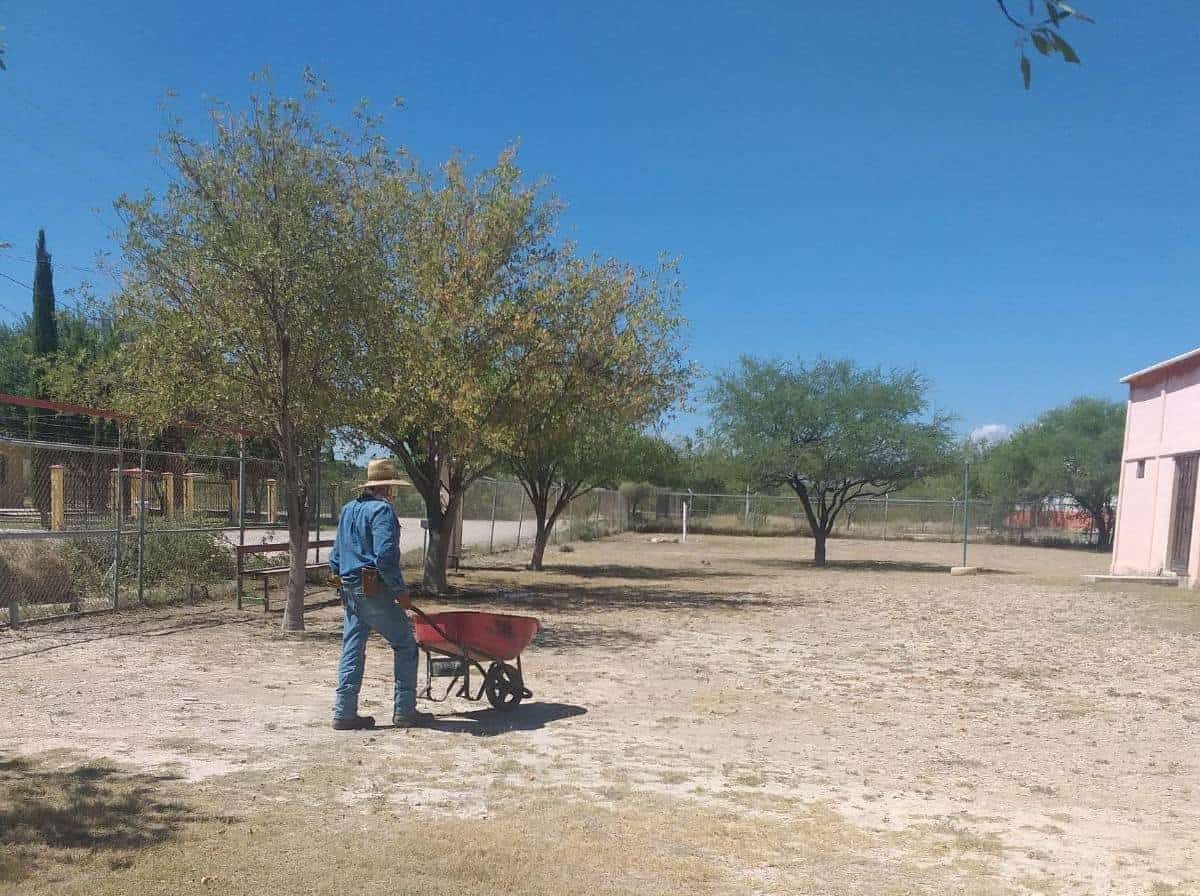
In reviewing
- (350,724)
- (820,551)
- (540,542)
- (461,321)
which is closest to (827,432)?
(820,551)

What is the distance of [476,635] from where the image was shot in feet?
25.5

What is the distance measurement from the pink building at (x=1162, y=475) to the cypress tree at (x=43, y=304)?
3097 centimetres

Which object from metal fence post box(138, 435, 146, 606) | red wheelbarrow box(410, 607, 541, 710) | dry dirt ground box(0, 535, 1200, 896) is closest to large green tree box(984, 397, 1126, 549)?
dry dirt ground box(0, 535, 1200, 896)

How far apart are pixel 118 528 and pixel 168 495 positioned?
3.32m

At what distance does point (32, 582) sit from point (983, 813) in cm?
1127

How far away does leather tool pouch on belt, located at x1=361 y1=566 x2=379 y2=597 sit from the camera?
7191 mm

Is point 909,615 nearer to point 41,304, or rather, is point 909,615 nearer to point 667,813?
point 667,813

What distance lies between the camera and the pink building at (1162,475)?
2212 cm

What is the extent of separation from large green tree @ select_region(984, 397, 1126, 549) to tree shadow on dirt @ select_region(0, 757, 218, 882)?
50072 millimetres

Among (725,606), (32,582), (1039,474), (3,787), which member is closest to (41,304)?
(32,582)

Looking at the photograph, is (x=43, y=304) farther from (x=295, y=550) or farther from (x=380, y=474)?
(x=380, y=474)

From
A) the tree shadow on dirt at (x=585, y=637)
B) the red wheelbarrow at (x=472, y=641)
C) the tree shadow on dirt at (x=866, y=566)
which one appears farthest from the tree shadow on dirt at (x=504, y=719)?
the tree shadow on dirt at (x=866, y=566)

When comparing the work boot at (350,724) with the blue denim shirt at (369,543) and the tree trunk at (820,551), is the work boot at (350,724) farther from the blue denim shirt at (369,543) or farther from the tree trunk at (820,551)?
the tree trunk at (820,551)

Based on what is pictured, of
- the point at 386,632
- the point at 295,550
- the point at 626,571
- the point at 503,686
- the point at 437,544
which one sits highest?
the point at 295,550
